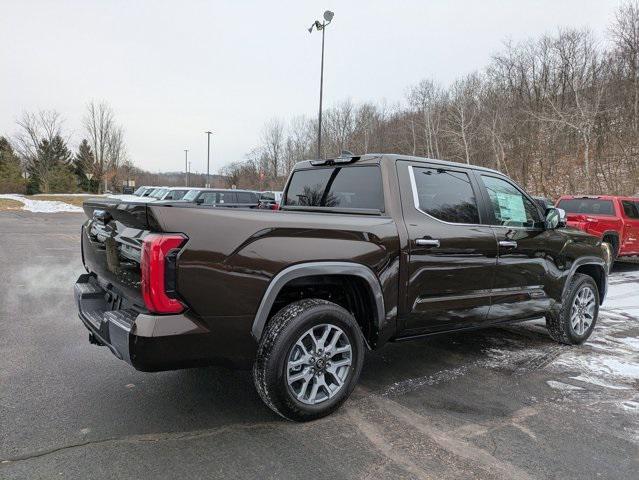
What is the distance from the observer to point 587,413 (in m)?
3.47

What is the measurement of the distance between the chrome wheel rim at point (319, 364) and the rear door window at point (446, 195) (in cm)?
128

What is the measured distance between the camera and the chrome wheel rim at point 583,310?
Result: 5.18m

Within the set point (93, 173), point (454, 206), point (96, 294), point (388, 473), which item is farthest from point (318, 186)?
point (93, 173)

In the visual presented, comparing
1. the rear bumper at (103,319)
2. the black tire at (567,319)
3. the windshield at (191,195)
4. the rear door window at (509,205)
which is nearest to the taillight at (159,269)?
the rear bumper at (103,319)

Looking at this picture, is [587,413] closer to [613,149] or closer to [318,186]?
[318,186]

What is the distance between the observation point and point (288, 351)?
3020mm

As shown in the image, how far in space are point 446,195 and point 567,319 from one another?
2257 millimetres

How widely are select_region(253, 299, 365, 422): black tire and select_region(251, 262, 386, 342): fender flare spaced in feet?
0.36

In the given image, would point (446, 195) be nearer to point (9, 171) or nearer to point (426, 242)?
point (426, 242)

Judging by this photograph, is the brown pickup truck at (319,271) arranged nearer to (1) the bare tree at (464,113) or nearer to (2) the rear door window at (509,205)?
(2) the rear door window at (509,205)

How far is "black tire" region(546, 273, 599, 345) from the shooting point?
16.6 ft

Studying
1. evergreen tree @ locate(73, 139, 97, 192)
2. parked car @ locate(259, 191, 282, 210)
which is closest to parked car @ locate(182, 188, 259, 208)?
parked car @ locate(259, 191, 282, 210)

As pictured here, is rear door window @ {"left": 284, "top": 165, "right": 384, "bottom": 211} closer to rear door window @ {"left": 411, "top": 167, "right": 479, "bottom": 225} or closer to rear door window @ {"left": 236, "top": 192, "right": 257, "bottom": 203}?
rear door window @ {"left": 411, "top": 167, "right": 479, "bottom": 225}

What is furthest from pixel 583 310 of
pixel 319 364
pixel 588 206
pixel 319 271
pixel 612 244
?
pixel 588 206
